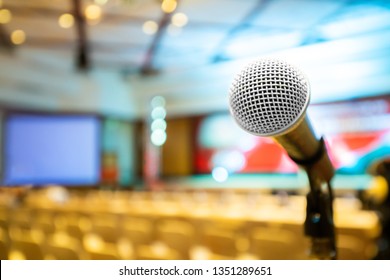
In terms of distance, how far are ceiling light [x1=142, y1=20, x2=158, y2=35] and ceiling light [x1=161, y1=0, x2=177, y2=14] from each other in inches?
28.5

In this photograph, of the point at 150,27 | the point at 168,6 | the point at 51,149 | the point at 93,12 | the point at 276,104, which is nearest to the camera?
the point at 276,104

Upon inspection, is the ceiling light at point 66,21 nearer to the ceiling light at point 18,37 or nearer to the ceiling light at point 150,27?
the ceiling light at point 18,37

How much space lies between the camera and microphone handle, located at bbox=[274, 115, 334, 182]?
65 cm

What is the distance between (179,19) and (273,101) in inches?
246

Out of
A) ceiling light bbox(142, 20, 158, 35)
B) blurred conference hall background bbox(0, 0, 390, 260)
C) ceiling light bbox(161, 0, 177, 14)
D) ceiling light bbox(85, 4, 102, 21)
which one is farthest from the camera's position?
ceiling light bbox(142, 20, 158, 35)

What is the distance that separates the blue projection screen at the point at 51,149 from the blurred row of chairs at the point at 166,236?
17.3 feet

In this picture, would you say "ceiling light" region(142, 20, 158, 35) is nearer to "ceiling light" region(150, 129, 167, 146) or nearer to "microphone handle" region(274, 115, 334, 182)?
"ceiling light" region(150, 129, 167, 146)

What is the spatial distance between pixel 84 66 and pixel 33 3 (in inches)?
140

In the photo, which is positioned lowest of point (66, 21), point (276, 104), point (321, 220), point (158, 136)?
point (321, 220)

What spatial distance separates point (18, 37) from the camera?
7.59 meters

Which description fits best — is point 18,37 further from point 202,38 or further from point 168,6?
point 202,38

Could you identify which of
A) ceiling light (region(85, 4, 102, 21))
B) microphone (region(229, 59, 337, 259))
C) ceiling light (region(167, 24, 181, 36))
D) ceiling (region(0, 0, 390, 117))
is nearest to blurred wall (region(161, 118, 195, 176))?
ceiling (region(0, 0, 390, 117))

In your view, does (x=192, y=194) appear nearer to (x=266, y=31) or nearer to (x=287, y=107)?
(x=266, y=31)

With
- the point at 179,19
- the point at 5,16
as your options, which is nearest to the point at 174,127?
the point at 179,19
